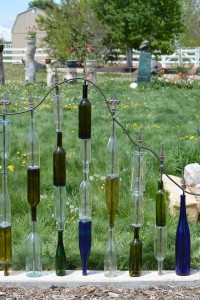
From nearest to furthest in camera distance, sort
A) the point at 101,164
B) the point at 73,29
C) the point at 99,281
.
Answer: the point at 99,281, the point at 101,164, the point at 73,29

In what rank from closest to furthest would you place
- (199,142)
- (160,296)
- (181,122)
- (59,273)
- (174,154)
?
(160,296) → (59,273) → (174,154) → (199,142) → (181,122)

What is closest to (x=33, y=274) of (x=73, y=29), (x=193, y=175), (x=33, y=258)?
(x=33, y=258)

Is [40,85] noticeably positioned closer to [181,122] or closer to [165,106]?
[165,106]

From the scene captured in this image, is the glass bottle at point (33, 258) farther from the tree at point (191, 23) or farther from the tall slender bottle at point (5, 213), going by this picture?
the tree at point (191, 23)

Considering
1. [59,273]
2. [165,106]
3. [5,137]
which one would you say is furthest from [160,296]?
[165,106]

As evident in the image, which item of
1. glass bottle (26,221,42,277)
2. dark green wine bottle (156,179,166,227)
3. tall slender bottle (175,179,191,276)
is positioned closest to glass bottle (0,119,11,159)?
glass bottle (26,221,42,277)

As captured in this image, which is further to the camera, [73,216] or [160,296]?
[73,216]

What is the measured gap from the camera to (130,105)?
35.6ft

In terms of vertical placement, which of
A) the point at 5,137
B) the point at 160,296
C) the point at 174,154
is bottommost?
the point at 160,296

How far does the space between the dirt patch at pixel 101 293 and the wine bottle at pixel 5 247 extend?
159mm

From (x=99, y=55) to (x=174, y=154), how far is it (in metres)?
25.2

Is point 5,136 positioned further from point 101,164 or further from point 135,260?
point 101,164

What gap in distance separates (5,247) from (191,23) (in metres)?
36.3

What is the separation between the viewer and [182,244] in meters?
3.37
